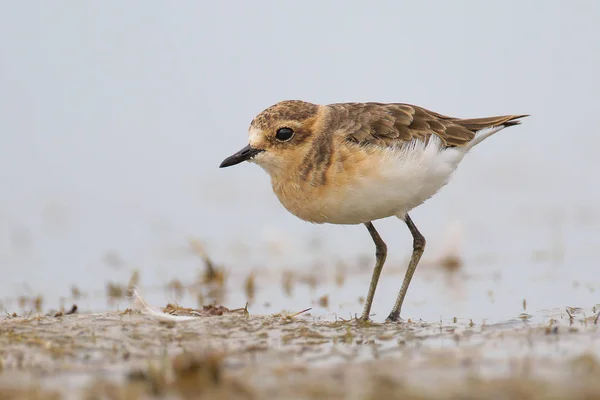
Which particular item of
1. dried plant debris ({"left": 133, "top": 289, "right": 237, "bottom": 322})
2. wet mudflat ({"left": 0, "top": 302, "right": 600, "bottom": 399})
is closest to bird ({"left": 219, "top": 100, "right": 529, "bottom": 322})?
wet mudflat ({"left": 0, "top": 302, "right": 600, "bottom": 399})

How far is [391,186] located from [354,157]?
44 cm

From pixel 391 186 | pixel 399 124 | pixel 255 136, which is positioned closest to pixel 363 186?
pixel 391 186

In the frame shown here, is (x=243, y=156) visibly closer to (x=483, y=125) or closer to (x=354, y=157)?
(x=354, y=157)

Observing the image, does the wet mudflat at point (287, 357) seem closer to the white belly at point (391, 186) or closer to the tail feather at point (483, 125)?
the white belly at point (391, 186)

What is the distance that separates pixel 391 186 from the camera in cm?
795

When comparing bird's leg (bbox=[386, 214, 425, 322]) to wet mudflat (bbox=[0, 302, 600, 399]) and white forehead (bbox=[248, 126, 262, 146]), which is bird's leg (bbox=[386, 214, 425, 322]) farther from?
white forehead (bbox=[248, 126, 262, 146])

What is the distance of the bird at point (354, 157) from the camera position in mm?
7910

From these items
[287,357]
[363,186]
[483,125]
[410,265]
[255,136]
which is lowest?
[287,357]

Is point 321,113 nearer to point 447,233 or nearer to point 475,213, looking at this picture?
point 447,233

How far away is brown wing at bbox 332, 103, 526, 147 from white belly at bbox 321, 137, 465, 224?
156mm

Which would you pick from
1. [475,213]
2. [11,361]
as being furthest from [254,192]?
[11,361]

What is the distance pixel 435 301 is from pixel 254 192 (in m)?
10.1

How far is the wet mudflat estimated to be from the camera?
488 cm

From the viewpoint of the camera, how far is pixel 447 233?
1295cm
